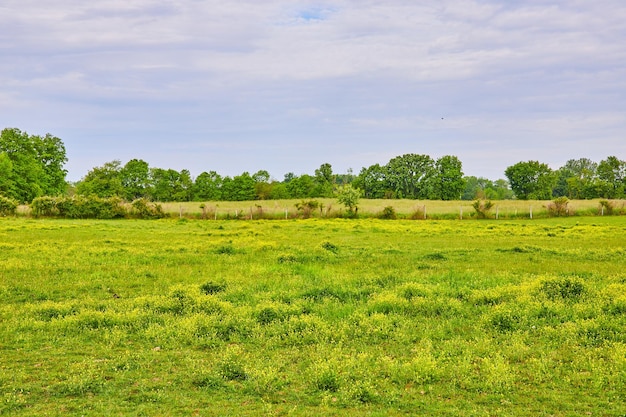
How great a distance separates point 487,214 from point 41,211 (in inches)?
1717

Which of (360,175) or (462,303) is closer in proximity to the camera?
(462,303)

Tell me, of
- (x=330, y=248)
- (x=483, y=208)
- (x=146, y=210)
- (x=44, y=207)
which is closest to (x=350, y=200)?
(x=483, y=208)

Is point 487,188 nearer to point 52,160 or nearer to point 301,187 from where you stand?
point 301,187

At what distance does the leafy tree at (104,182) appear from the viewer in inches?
3858

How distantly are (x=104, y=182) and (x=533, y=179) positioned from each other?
92.4m

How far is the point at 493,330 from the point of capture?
9.50 meters

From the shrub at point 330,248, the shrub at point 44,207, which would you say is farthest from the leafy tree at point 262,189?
the shrub at point 330,248

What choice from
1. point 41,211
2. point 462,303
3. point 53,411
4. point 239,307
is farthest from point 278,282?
point 41,211

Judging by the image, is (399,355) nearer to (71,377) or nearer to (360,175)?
(71,377)

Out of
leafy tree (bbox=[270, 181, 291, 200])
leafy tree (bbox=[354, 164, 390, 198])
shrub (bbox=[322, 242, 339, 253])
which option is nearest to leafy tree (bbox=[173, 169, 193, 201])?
leafy tree (bbox=[270, 181, 291, 200])

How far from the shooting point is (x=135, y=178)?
105062 millimetres

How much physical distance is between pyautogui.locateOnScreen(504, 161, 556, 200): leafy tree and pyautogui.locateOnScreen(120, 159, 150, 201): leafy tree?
81560 mm

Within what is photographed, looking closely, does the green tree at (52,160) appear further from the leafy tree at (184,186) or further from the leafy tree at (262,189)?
the leafy tree at (262,189)

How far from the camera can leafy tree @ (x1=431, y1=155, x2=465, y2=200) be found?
10600cm
